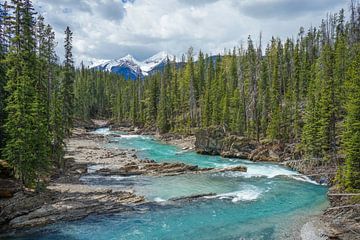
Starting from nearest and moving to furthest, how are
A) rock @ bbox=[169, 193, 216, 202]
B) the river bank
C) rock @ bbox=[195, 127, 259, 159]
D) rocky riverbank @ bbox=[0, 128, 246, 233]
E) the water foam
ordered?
the river bank
rocky riverbank @ bbox=[0, 128, 246, 233]
rock @ bbox=[169, 193, 216, 202]
the water foam
rock @ bbox=[195, 127, 259, 159]

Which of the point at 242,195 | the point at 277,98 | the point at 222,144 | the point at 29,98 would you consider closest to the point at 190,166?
the point at 242,195

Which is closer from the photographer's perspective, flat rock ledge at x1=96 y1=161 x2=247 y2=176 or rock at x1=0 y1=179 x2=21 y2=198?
rock at x1=0 y1=179 x2=21 y2=198

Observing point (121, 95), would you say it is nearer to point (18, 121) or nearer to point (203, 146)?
point (203, 146)

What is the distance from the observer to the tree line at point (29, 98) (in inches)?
1048

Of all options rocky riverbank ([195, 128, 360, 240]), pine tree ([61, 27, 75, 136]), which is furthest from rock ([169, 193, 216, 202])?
pine tree ([61, 27, 75, 136])

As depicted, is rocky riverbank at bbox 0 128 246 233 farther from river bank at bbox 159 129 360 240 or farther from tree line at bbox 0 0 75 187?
river bank at bbox 159 129 360 240

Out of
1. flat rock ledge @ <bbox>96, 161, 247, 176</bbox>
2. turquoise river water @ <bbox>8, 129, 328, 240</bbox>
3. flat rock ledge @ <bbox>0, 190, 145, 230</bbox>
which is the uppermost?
flat rock ledge @ <bbox>96, 161, 247, 176</bbox>

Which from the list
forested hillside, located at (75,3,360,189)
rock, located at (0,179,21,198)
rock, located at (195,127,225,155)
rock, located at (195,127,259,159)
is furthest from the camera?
rock, located at (195,127,225,155)

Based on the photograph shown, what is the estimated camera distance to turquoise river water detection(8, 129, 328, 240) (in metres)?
23.2

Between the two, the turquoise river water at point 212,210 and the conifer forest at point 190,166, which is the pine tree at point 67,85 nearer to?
the conifer forest at point 190,166

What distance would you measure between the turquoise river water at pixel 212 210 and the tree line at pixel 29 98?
648 cm

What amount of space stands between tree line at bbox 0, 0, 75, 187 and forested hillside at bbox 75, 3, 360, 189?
2328cm

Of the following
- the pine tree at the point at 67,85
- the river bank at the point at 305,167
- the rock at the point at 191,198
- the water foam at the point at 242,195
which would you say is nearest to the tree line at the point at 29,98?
the pine tree at the point at 67,85

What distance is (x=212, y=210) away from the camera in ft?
93.2
